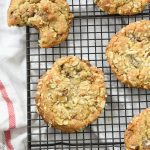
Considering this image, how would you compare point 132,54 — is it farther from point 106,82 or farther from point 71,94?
point 71,94

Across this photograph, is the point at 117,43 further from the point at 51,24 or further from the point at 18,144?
the point at 18,144

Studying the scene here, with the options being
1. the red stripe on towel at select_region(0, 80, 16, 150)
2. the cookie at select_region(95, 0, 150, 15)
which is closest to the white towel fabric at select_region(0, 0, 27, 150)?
the red stripe on towel at select_region(0, 80, 16, 150)

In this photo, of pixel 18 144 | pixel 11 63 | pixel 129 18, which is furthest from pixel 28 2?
pixel 18 144

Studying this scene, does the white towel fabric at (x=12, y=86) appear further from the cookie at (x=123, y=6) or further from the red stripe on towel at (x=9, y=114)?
the cookie at (x=123, y=6)

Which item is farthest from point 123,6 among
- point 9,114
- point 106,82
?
point 9,114

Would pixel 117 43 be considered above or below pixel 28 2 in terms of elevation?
below

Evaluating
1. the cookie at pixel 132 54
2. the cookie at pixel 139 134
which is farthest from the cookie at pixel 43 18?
the cookie at pixel 139 134

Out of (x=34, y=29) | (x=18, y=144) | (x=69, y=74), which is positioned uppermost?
(x=34, y=29)
